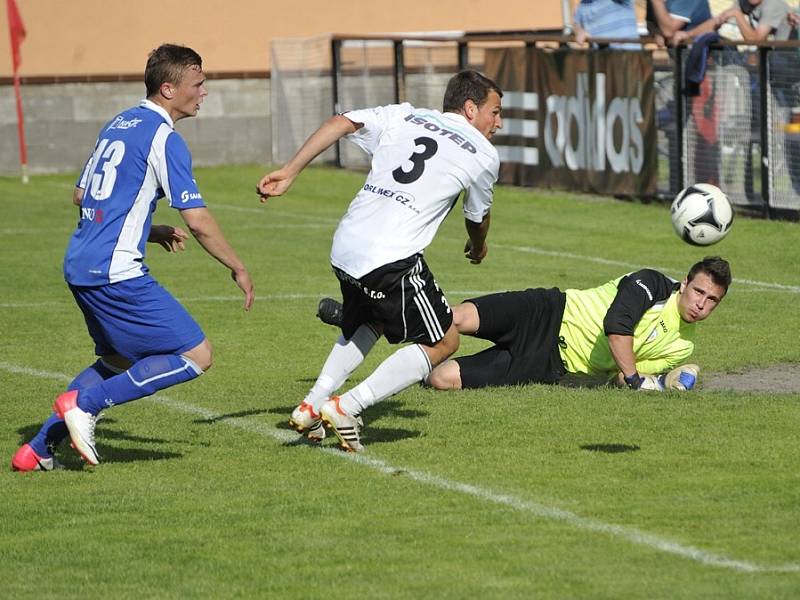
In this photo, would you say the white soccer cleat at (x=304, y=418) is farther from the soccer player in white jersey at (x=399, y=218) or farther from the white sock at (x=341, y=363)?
the white sock at (x=341, y=363)

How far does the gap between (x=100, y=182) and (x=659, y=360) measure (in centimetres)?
365

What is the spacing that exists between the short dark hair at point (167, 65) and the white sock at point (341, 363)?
61.0 inches

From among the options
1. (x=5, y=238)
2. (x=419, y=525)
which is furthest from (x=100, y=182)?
(x=5, y=238)

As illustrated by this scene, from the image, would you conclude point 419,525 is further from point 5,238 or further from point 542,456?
point 5,238

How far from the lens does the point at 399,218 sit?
7461mm

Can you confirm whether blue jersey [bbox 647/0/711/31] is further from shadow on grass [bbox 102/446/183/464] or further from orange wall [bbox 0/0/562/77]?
shadow on grass [bbox 102/446/183/464]

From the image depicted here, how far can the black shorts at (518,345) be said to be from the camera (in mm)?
9414

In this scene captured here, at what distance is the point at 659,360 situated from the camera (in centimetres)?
930

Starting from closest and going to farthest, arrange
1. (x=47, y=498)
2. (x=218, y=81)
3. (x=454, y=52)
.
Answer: (x=47, y=498) < (x=454, y=52) < (x=218, y=81)

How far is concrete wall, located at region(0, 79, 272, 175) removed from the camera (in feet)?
83.3

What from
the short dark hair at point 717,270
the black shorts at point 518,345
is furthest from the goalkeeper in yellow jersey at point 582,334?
the short dark hair at point 717,270

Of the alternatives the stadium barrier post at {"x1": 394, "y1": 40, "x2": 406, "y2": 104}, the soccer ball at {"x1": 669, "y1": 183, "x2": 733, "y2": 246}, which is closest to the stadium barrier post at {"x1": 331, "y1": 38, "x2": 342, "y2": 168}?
the stadium barrier post at {"x1": 394, "y1": 40, "x2": 406, "y2": 104}

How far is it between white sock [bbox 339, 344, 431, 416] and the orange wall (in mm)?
19964

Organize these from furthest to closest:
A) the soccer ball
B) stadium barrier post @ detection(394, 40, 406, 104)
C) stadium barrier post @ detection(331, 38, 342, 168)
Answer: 1. stadium barrier post @ detection(331, 38, 342, 168)
2. stadium barrier post @ detection(394, 40, 406, 104)
3. the soccer ball
